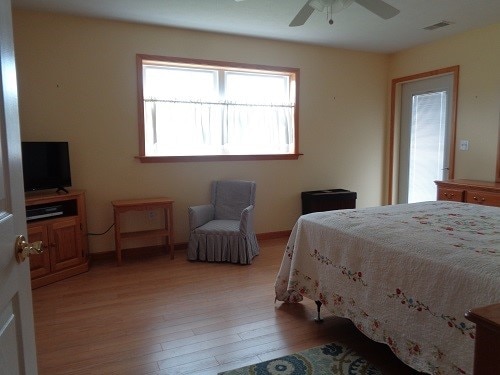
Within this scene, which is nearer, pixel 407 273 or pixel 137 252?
pixel 407 273

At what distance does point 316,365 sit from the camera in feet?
6.57

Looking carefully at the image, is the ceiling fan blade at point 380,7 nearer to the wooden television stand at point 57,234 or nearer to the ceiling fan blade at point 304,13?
the ceiling fan blade at point 304,13

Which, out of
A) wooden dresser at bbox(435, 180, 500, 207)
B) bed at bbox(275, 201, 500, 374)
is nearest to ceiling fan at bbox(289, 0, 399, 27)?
bed at bbox(275, 201, 500, 374)

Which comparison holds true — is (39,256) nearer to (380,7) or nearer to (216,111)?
(216,111)

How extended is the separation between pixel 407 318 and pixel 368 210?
39.3 inches

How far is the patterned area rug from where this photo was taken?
194 cm

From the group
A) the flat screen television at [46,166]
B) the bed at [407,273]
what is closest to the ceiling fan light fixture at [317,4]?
the bed at [407,273]

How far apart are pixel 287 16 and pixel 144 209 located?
8.26 ft

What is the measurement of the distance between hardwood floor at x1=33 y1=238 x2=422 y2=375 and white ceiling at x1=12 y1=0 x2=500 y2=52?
258 cm

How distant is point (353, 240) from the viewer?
2037mm

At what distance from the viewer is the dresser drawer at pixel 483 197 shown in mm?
3559

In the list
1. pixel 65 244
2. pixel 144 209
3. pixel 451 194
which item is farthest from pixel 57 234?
pixel 451 194

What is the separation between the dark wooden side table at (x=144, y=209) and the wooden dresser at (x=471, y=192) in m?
3.09

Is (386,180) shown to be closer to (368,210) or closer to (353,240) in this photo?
(368,210)
